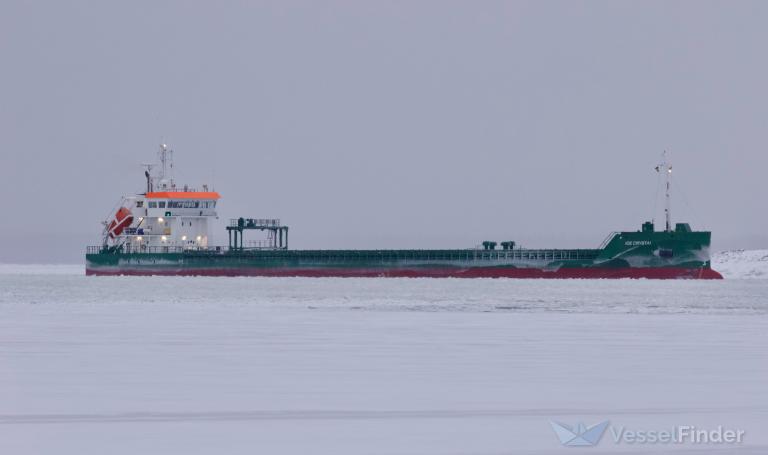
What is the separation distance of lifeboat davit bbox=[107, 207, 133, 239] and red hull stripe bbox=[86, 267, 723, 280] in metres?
3.40

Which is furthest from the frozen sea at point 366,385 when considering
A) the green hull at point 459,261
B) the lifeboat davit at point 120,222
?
the lifeboat davit at point 120,222

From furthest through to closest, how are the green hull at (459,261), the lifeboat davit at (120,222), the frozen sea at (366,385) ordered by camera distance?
1. the lifeboat davit at (120,222)
2. the green hull at (459,261)
3. the frozen sea at (366,385)

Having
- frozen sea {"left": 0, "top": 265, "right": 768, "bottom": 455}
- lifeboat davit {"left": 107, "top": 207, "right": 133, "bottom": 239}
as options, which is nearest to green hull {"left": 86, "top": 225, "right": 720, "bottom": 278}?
lifeboat davit {"left": 107, "top": 207, "right": 133, "bottom": 239}

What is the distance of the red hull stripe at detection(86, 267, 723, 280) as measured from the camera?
76.0 metres

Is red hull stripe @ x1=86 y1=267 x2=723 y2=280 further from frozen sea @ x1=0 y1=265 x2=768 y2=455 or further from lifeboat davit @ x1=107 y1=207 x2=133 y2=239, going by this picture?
frozen sea @ x1=0 y1=265 x2=768 y2=455

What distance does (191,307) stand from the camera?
111 feet

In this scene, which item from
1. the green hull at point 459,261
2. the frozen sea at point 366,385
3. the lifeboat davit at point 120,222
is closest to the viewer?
the frozen sea at point 366,385

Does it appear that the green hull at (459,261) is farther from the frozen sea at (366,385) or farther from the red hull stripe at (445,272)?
the frozen sea at (366,385)

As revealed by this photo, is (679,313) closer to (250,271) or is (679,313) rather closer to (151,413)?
(151,413)

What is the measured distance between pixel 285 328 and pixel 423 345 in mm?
5107

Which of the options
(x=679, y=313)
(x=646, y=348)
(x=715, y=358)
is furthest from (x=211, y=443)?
(x=679, y=313)

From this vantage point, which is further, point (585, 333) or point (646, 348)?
point (585, 333)

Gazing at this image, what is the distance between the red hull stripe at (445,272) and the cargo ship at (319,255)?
Answer: 65mm

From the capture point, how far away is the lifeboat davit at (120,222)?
297ft
